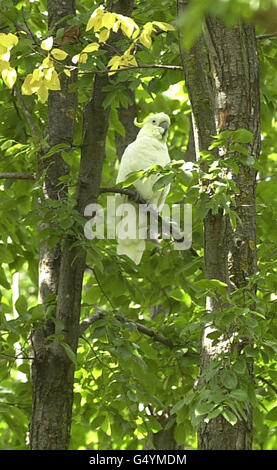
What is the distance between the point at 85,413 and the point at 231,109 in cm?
251

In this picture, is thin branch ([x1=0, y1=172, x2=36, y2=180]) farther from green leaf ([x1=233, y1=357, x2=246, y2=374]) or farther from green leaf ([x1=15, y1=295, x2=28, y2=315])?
green leaf ([x1=233, y1=357, x2=246, y2=374])

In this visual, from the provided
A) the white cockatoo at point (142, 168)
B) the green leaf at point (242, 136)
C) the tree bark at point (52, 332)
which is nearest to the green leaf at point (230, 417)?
the green leaf at point (242, 136)

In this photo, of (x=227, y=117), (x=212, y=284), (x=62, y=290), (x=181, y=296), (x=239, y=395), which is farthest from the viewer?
(x=181, y=296)

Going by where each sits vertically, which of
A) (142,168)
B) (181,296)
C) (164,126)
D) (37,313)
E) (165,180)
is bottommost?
(37,313)

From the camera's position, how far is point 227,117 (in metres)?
3.23

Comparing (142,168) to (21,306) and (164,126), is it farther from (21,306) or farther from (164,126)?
(21,306)

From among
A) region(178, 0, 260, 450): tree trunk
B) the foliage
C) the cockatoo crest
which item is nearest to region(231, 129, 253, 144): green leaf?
the foliage

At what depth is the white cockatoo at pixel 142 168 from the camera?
5.23 meters

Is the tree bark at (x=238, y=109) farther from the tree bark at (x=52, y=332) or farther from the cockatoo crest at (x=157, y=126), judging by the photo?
the cockatoo crest at (x=157, y=126)

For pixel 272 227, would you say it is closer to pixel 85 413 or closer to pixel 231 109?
pixel 231 109

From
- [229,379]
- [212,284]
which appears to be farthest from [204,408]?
[212,284]

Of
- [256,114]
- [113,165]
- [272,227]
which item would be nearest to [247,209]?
[256,114]

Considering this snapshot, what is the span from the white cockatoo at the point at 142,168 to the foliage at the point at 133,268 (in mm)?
157

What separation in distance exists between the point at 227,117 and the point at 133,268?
148 centimetres
